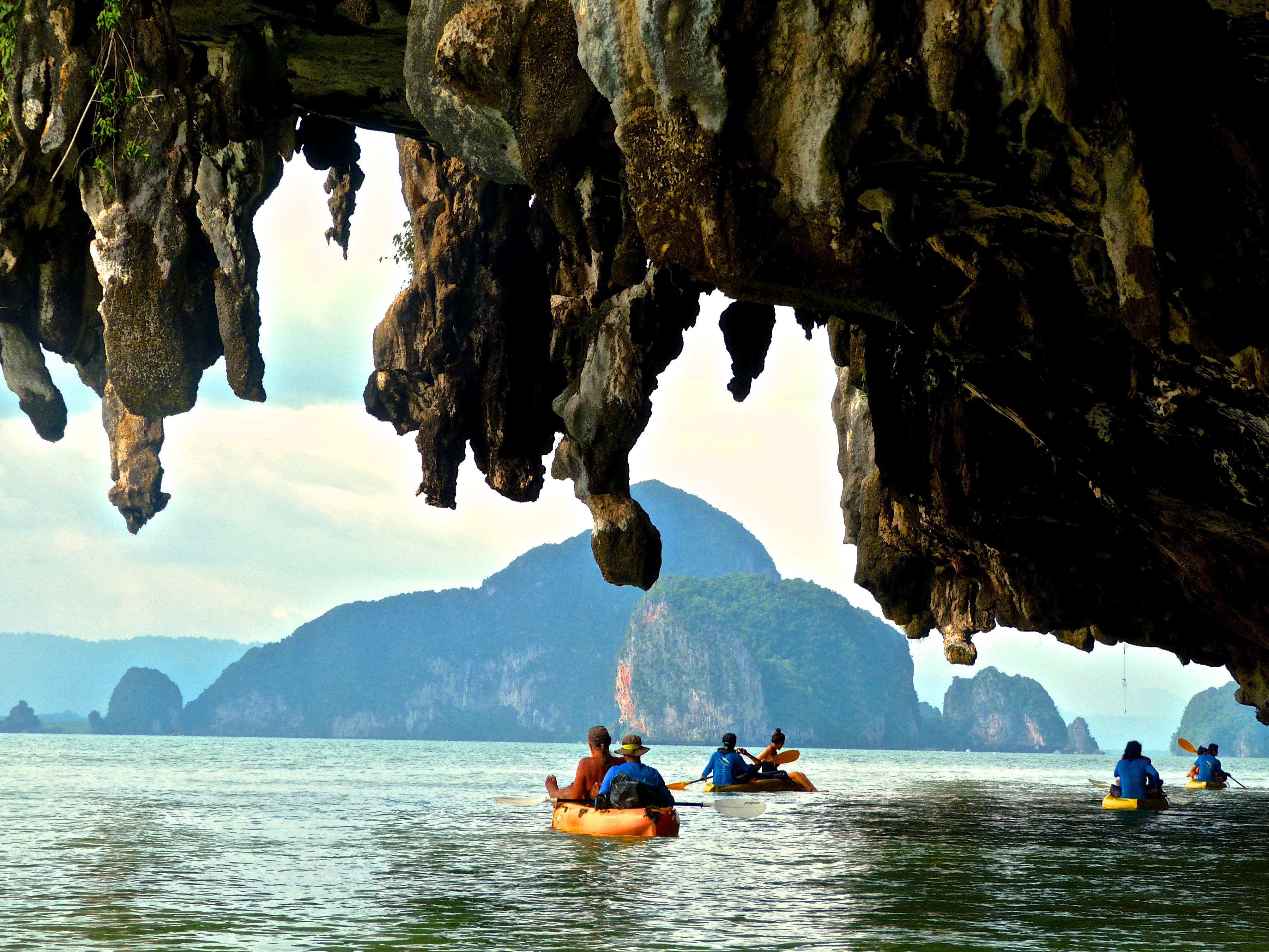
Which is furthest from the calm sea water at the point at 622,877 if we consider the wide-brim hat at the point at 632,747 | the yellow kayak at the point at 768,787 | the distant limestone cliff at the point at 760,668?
the distant limestone cliff at the point at 760,668

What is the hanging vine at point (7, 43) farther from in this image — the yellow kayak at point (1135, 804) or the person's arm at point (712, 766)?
the yellow kayak at point (1135, 804)

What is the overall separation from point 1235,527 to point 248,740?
165m

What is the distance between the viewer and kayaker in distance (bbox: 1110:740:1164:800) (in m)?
23.2

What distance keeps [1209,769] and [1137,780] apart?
14566mm

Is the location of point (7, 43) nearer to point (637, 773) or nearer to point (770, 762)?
point (637, 773)

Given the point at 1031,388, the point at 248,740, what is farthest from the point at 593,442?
the point at 248,740

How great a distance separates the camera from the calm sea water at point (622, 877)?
9008 millimetres

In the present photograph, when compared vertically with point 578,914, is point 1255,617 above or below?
above

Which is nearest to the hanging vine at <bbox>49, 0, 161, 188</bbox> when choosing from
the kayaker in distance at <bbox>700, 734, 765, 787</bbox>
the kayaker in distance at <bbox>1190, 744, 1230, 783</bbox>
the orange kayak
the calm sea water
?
the calm sea water

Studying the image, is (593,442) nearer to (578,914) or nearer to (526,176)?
(526,176)

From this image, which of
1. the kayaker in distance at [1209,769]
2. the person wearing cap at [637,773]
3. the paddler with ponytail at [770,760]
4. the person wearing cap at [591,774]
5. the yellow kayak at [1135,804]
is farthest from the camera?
the kayaker in distance at [1209,769]

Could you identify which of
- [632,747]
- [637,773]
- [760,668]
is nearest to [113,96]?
[632,747]

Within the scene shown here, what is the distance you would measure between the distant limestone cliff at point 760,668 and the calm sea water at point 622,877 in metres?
145

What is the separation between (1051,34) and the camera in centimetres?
756
